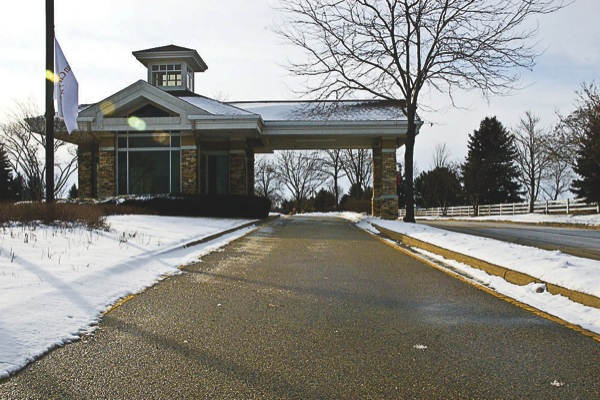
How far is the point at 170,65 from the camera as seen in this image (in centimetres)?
3069

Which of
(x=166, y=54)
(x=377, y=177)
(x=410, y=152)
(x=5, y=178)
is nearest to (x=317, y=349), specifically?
(x=410, y=152)

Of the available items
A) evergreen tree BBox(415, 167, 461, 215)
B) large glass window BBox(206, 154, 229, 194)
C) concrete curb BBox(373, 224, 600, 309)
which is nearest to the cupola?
large glass window BBox(206, 154, 229, 194)

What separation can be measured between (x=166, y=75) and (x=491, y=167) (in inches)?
1365

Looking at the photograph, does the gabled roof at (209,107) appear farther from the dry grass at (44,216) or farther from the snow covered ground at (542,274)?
the snow covered ground at (542,274)

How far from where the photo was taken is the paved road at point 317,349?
331 cm

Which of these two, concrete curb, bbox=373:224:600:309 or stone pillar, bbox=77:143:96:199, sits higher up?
stone pillar, bbox=77:143:96:199

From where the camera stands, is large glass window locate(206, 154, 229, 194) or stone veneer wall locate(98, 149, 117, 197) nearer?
stone veneer wall locate(98, 149, 117, 197)

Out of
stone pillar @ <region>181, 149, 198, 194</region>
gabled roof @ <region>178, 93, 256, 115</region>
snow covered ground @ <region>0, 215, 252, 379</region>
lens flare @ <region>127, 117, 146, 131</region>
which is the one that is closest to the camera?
snow covered ground @ <region>0, 215, 252, 379</region>

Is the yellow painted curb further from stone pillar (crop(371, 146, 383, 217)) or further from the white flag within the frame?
stone pillar (crop(371, 146, 383, 217))

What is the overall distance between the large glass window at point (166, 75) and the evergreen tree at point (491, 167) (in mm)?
31019

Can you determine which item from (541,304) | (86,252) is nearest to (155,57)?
(86,252)

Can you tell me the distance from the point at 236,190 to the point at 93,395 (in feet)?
88.1

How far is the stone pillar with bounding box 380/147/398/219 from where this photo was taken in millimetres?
28578

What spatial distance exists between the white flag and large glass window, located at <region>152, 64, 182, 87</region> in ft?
58.8
